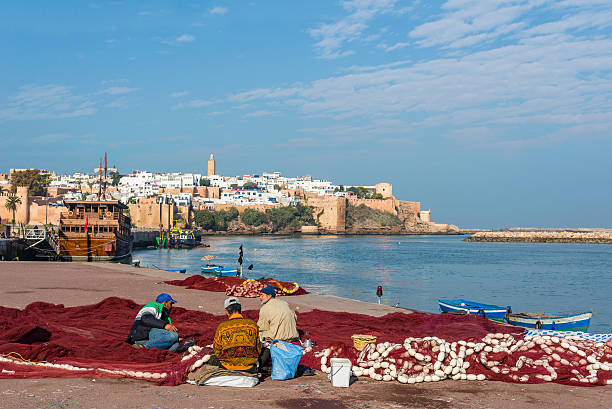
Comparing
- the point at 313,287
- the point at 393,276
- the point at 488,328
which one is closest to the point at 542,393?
Result: the point at 488,328

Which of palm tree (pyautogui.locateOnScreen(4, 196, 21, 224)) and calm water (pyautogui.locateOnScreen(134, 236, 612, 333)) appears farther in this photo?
palm tree (pyautogui.locateOnScreen(4, 196, 21, 224))

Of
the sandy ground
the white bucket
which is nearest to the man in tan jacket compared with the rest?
the sandy ground

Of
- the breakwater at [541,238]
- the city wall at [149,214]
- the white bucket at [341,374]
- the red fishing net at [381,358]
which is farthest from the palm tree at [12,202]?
the breakwater at [541,238]

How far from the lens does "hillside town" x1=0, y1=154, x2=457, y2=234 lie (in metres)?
99.9

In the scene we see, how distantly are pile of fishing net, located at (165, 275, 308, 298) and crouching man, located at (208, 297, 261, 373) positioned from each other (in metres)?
8.49

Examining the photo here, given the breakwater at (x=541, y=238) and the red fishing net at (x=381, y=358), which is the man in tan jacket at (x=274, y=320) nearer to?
the red fishing net at (x=381, y=358)

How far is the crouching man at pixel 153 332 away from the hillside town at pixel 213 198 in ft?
277

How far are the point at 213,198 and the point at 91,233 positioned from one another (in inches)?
Result: 4488

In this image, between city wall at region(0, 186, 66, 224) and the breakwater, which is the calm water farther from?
the breakwater

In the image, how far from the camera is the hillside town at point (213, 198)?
99938 mm

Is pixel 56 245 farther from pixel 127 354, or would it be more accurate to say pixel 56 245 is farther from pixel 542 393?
pixel 542 393

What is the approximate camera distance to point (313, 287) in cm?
3130

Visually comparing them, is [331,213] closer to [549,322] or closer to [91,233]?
[91,233]

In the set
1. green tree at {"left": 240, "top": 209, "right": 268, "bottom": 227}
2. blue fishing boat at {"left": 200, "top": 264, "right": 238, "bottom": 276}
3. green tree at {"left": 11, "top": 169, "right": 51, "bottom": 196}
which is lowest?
blue fishing boat at {"left": 200, "top": 264, "right": 238, "bottom": 276}
